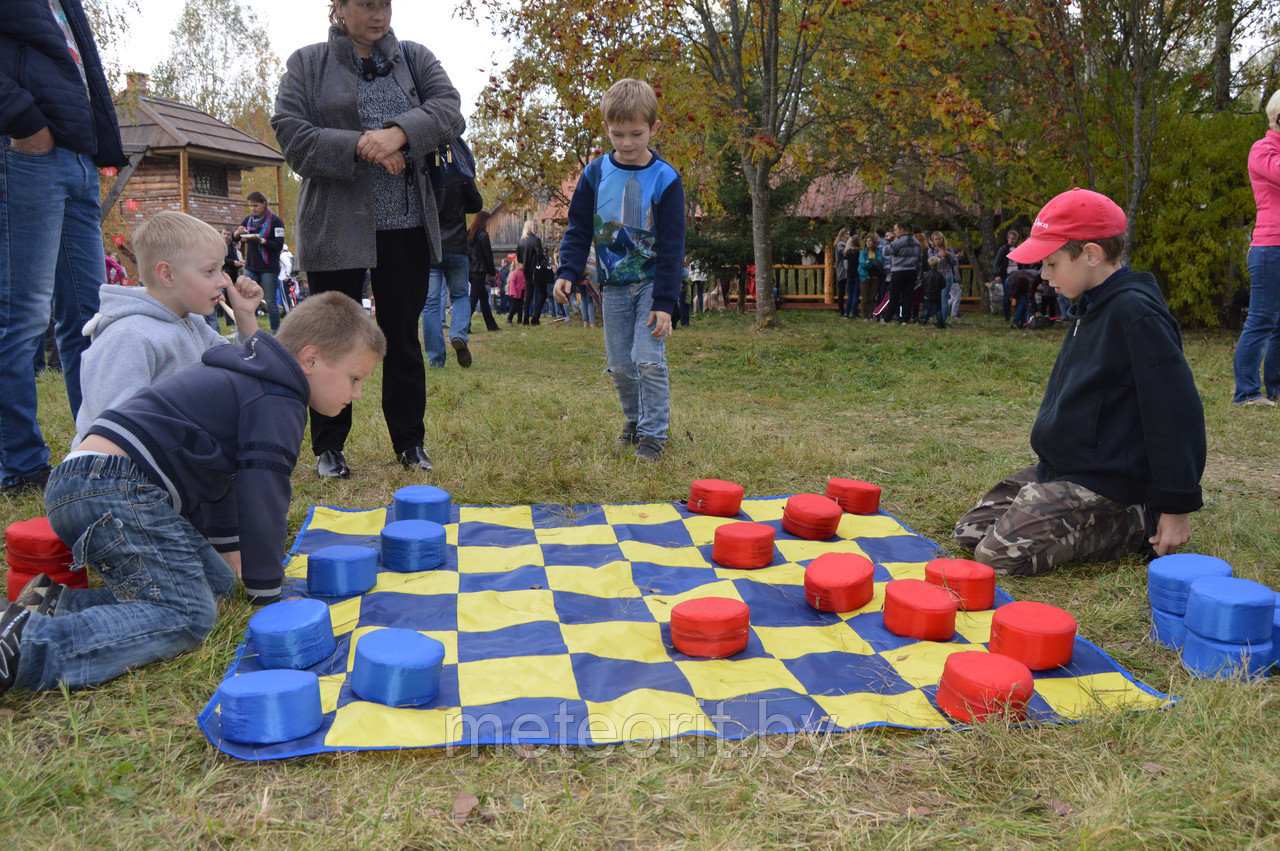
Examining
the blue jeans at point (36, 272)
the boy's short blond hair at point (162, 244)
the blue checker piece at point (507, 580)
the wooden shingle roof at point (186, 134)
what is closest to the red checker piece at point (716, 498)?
the blue checker piece at point (507, 580)

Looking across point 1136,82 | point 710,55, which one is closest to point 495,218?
point 710,55

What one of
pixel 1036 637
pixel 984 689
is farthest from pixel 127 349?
pixel 1036 637

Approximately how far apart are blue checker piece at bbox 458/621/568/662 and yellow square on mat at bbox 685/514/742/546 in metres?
0.86

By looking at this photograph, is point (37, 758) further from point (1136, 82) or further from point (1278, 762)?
point (1136, 82)

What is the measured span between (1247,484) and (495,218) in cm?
4498

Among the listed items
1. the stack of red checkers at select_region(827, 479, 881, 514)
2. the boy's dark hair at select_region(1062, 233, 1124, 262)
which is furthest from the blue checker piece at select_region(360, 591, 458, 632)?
the boy's dark hair at select_region(1062, 233, 1124, 262)

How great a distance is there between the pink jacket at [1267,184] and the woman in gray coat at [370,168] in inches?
186

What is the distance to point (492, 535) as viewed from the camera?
10.1ft

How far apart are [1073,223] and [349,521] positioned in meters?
2.68

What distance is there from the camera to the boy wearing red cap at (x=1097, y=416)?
8.59 feet

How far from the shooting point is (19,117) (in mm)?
2949

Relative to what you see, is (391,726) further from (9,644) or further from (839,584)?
(839,584)

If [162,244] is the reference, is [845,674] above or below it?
below

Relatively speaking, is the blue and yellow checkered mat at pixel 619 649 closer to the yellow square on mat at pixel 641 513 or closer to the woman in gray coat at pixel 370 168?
the yellow square on mat at pixel 641 513
